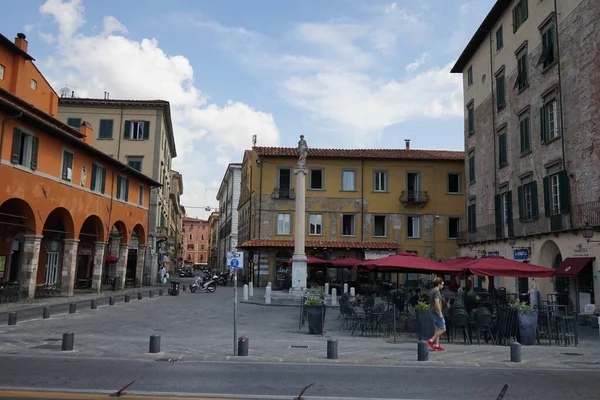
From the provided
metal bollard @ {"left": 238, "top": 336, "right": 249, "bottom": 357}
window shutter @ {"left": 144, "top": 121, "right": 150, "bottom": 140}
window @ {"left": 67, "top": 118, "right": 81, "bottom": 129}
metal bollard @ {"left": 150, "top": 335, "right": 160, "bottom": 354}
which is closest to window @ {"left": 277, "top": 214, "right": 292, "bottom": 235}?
window shutter @ {"left": 144, "top": 121, "right": 150, "bottom": 140}

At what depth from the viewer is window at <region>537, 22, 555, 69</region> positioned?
22.9 metres

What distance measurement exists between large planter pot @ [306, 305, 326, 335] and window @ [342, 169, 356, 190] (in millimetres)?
26468

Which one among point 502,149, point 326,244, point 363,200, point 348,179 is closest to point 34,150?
point 326,244

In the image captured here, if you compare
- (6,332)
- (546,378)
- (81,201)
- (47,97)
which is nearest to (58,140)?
(81,201)

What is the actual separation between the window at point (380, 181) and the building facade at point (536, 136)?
27.4 feet

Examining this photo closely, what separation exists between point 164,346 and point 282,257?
27509mm

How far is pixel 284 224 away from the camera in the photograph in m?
40.2

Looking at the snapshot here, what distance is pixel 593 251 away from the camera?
61.0 feet

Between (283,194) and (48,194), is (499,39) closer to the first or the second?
(283,194)

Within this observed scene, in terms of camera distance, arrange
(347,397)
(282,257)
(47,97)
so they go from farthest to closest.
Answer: (282,257) < (47,97) < (347,397)

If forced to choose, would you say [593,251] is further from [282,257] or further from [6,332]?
[282,257]

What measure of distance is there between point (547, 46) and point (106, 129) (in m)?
32.1

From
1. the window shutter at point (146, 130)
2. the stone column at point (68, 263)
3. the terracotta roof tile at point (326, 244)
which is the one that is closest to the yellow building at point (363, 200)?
the terracotta roof tile at point (326, 244)

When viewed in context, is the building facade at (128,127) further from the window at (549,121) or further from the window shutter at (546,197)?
the window shutter at (546,197)
